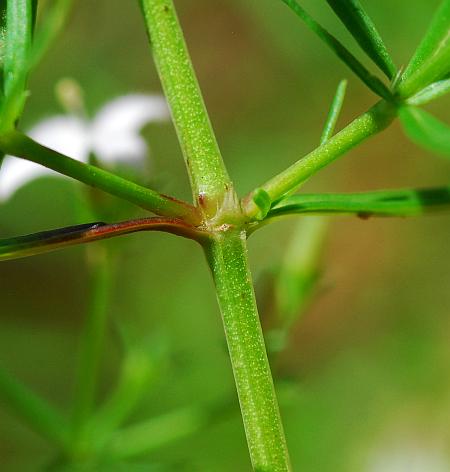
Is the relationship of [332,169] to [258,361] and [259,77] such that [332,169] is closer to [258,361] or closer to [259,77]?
[259,77]

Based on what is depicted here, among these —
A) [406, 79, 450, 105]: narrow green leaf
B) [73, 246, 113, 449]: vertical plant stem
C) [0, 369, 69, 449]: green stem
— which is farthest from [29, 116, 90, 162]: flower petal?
[406, 79, 450, 105]: narrow green leaf

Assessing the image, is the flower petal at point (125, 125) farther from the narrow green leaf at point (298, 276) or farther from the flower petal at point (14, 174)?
the narrow green leaf at point (298, 276)

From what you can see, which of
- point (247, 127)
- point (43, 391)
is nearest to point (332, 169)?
point (247, 127)

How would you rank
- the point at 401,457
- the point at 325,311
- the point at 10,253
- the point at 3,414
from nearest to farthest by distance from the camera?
the point at 10,253, the point at 401,457, the point at 3,414, the point at 325,311

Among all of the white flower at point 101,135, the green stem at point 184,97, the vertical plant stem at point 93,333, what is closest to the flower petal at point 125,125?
the white flower at point 101,135

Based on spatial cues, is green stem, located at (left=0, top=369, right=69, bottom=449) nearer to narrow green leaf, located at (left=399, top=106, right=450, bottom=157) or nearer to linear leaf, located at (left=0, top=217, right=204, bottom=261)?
linear leaf, located at (left=0, top=217, right=204, bottom=261)

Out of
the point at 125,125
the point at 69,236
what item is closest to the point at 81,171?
the point at 69,236
